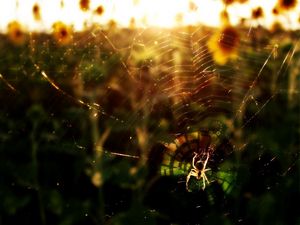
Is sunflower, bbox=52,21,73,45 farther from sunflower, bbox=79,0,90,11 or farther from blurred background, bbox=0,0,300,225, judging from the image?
blurred background, bbox=0,0,300,225

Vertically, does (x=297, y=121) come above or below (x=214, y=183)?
above

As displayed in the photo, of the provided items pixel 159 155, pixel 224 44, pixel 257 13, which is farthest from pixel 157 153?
pixel 257 13

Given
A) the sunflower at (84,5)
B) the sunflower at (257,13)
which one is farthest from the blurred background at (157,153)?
the sunflower at (84,5)

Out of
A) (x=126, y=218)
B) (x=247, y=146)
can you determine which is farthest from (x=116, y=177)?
(x=247, y=146)

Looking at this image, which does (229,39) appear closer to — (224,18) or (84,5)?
(224,18)

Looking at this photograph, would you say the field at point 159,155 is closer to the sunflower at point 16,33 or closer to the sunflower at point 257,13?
the sunflower at point 257,13

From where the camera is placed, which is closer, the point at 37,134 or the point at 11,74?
the point at 37,134

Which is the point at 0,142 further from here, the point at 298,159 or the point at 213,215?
the point at 298,159
